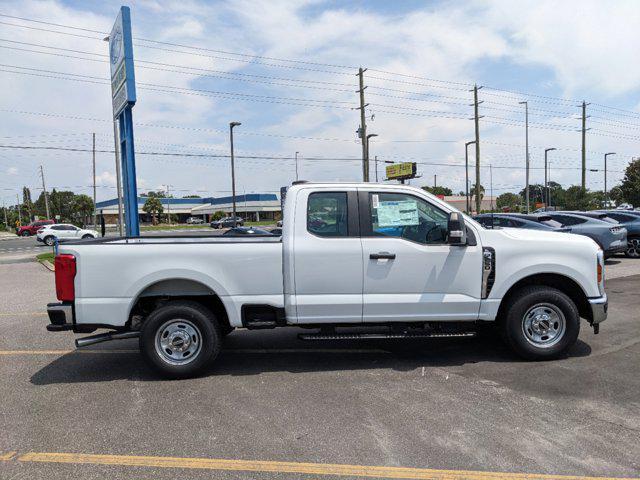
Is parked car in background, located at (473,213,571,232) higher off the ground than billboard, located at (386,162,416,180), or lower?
lower

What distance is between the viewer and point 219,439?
3.82 metres

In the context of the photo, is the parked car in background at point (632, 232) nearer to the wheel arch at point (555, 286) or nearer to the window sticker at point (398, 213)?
the wheel arch at point (555, 286)

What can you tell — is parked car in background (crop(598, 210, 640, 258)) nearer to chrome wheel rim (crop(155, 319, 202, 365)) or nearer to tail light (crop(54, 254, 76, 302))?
chrome wheel rim (crop(155, 319, 202, 365))

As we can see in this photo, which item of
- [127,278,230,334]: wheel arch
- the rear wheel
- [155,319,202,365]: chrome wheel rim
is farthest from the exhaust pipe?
the rear wheel

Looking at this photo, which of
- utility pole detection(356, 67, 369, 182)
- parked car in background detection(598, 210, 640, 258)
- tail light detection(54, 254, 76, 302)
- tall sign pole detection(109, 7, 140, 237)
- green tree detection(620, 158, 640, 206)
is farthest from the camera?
green tree detection(620, 158, 640, 206)

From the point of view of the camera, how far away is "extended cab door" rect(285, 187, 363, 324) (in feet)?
16.8

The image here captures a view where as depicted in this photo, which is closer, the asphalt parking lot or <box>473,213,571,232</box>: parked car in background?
the asphalt parking lot

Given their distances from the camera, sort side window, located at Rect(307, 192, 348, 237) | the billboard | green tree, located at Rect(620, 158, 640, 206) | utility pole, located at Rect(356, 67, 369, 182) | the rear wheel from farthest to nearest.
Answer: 1. the billboard
2. green tree, located at Rect(620, 158, 640, 206)
3. utility pole, located at Rect(356, 67, 369, 182)
4. the rear wheel
5. side window, located at Rect(307, 192, 348, 237)

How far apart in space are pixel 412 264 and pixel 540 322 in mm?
1578

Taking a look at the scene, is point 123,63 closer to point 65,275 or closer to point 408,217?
point 65,275

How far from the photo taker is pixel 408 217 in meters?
A: 5.31

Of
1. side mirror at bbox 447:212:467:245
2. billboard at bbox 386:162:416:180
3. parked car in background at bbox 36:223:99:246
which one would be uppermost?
billboard at bbox 386:162:416:180

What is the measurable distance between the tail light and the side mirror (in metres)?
3.75

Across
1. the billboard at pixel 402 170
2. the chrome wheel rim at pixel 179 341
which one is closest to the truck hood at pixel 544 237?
the chrome wheel rim at pixel 179 341
